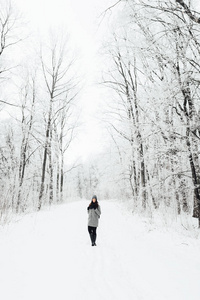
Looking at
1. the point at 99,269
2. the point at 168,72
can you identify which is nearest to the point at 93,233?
the point at 99,269

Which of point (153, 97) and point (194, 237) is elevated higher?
point (153, 97)

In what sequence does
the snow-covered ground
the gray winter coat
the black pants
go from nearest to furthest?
the snow-covered ground < the black pants < the gray winter coat

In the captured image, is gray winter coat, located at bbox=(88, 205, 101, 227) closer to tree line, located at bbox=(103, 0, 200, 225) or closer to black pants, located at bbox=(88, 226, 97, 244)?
black pants, located at bbox=(88, 226, 97, 244)

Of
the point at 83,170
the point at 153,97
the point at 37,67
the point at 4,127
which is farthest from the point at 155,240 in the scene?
the point at 83,170

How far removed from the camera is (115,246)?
573 cm

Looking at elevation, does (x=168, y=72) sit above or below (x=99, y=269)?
above

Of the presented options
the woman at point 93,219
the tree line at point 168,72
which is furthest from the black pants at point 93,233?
the tree line at point 168,72

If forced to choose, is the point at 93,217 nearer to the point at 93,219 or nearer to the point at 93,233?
the point at 93,219

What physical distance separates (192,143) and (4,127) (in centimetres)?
1888

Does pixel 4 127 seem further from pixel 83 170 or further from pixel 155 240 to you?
pixel 83 170

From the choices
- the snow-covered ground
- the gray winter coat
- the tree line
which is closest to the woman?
the gray winter coat

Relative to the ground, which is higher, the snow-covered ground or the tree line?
the tree line

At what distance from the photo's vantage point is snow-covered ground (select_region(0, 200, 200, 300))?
2.94 meters

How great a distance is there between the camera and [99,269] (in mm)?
3969
